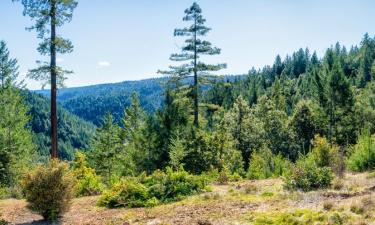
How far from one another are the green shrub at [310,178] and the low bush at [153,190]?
2.69 metres

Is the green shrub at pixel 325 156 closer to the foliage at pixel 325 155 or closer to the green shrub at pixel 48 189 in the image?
the foliage at pixel 325 155

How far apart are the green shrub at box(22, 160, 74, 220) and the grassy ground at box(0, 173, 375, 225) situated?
340mm

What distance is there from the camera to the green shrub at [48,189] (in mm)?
9914

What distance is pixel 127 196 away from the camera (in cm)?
1100

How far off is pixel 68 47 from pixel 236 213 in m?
13.5

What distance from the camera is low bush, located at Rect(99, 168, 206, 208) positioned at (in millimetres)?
10719

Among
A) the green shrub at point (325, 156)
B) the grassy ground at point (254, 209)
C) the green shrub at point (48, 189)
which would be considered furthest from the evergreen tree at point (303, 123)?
the green shrub at point (48, 189)

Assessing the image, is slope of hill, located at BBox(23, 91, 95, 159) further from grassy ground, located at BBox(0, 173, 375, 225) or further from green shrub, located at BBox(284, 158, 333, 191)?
green shrub, located at BBox(284, 158, 333, 191)

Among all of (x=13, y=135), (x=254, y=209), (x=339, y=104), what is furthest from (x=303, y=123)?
(x=254, y=209)

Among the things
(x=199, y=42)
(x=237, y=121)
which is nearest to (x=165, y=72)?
(x=199, y=42)

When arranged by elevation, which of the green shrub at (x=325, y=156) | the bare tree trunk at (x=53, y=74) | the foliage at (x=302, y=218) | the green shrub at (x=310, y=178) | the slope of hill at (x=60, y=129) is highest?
the bare tree trunk at (x=53, y=74)

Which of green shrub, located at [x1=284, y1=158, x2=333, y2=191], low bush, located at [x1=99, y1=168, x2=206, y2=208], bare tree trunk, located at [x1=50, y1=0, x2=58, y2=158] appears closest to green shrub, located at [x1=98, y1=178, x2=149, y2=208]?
low bush, located at [x1=99, y1=168, x2=206, y2=208]

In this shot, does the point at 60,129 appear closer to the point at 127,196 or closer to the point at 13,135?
the point at 13,135

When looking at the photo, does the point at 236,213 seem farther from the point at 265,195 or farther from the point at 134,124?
the point at 134,124
